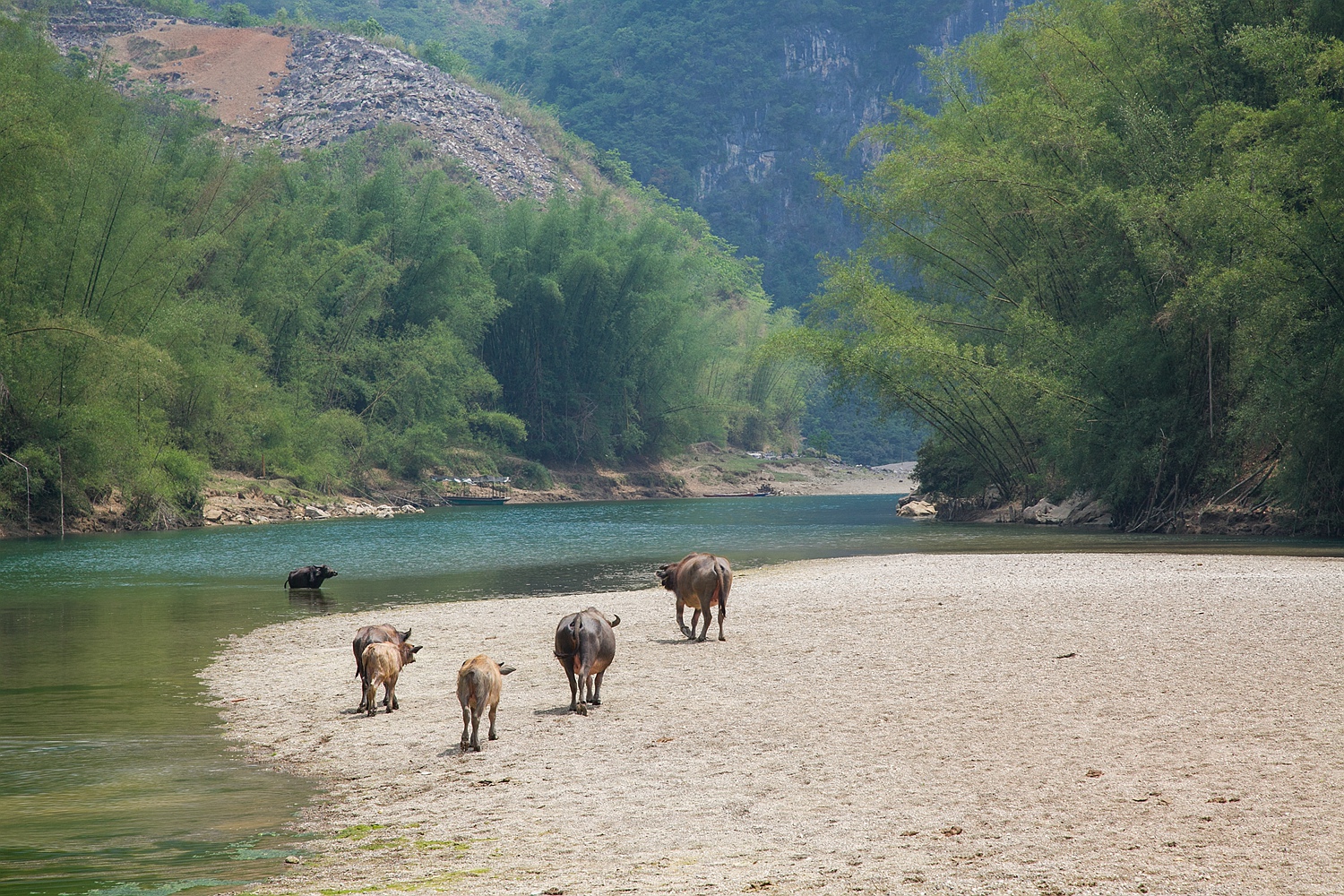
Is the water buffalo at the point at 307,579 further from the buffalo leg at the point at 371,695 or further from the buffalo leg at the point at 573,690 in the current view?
the buffalo leg at the point at 573,690

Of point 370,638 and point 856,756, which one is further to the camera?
point 370,638

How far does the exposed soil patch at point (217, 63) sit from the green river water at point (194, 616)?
2547 inches

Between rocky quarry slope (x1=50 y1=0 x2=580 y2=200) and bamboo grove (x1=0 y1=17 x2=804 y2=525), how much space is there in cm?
659

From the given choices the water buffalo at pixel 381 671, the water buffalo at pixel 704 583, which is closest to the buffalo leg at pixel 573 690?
the water buffalo at pixel 381 671

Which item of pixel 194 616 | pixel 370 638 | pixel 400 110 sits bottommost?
pixel 194 616

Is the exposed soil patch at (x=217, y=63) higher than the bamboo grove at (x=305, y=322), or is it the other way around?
the exposed soil patch at (x=217, y=63)

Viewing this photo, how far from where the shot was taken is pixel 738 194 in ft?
479

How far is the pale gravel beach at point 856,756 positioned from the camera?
16.9ft

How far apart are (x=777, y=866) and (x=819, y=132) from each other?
15284cm

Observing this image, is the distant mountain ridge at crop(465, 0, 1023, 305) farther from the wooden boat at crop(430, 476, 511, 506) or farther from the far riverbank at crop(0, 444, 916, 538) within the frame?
the wooden boat at crop(430, 476, 511, 506)

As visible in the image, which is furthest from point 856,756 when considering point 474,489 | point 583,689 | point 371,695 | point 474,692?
point 474,489

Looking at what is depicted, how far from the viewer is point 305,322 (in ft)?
164

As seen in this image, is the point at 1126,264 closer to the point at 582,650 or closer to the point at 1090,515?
the point at 1090,515

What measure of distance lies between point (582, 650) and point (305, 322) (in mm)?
44868
